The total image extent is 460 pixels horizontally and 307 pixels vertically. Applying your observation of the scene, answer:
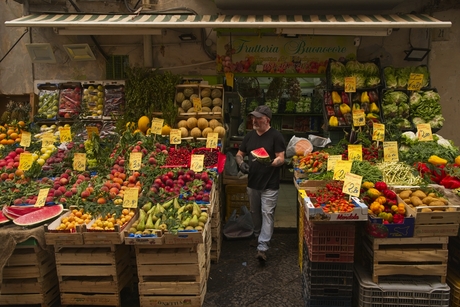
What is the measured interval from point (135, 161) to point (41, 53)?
3.10 m

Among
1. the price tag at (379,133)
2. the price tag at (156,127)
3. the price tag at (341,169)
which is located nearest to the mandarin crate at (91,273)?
the price tag at (156,127)

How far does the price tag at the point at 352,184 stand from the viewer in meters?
4.00

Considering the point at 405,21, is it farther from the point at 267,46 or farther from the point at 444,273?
the point at 444,273

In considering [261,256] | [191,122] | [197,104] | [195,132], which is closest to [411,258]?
[261,256]

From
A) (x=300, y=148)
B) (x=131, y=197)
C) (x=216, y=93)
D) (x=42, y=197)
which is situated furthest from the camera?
(x=216, y=93)

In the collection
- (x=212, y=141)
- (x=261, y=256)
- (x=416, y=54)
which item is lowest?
(x=261, y=256)

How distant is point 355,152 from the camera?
5.09m

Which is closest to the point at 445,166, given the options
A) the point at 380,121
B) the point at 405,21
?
the point at 380,121

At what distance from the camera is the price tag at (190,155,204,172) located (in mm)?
5005

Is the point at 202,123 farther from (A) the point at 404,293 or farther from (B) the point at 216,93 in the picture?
(A) the point at 404,293

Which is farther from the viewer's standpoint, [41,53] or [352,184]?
[41,53]

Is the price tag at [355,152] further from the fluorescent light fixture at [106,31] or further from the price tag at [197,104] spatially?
the fluorescent light fixture at [106,31]

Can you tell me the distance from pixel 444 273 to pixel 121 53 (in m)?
5.74

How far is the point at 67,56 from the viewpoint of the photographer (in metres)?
6.87
